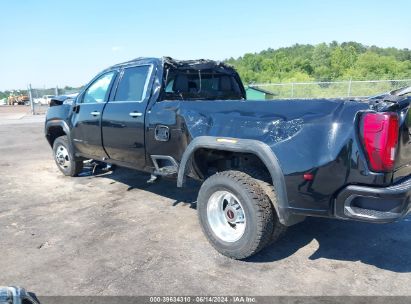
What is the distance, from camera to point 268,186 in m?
3.54

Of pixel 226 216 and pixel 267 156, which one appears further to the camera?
pixel 226 216

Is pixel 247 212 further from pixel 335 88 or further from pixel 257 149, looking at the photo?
pixel 335 88

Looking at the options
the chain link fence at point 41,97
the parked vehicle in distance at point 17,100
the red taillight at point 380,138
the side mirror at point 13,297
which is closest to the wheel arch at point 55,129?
the side mirror at point 13,297

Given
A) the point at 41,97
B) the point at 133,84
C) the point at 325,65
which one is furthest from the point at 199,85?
the point at 325,65

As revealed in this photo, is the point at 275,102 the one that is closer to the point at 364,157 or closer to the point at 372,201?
the point at 364,157

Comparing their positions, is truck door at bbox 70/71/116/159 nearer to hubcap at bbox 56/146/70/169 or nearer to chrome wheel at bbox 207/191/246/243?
hubcap at bbox 56/146/70/169

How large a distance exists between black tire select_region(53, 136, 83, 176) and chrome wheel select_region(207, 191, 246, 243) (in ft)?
12.2

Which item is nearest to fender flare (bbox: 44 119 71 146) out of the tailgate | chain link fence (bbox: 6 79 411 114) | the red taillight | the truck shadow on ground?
the truck shadow on ground

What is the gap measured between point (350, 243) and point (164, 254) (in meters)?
1.91

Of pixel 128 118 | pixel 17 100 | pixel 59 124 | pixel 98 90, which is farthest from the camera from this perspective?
pixel 17 100

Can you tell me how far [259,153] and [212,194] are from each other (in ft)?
2.58

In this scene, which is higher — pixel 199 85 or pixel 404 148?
pixel 199 85

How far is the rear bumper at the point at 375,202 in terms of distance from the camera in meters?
2.87

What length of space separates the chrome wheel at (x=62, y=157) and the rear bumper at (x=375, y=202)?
5.40 meters
